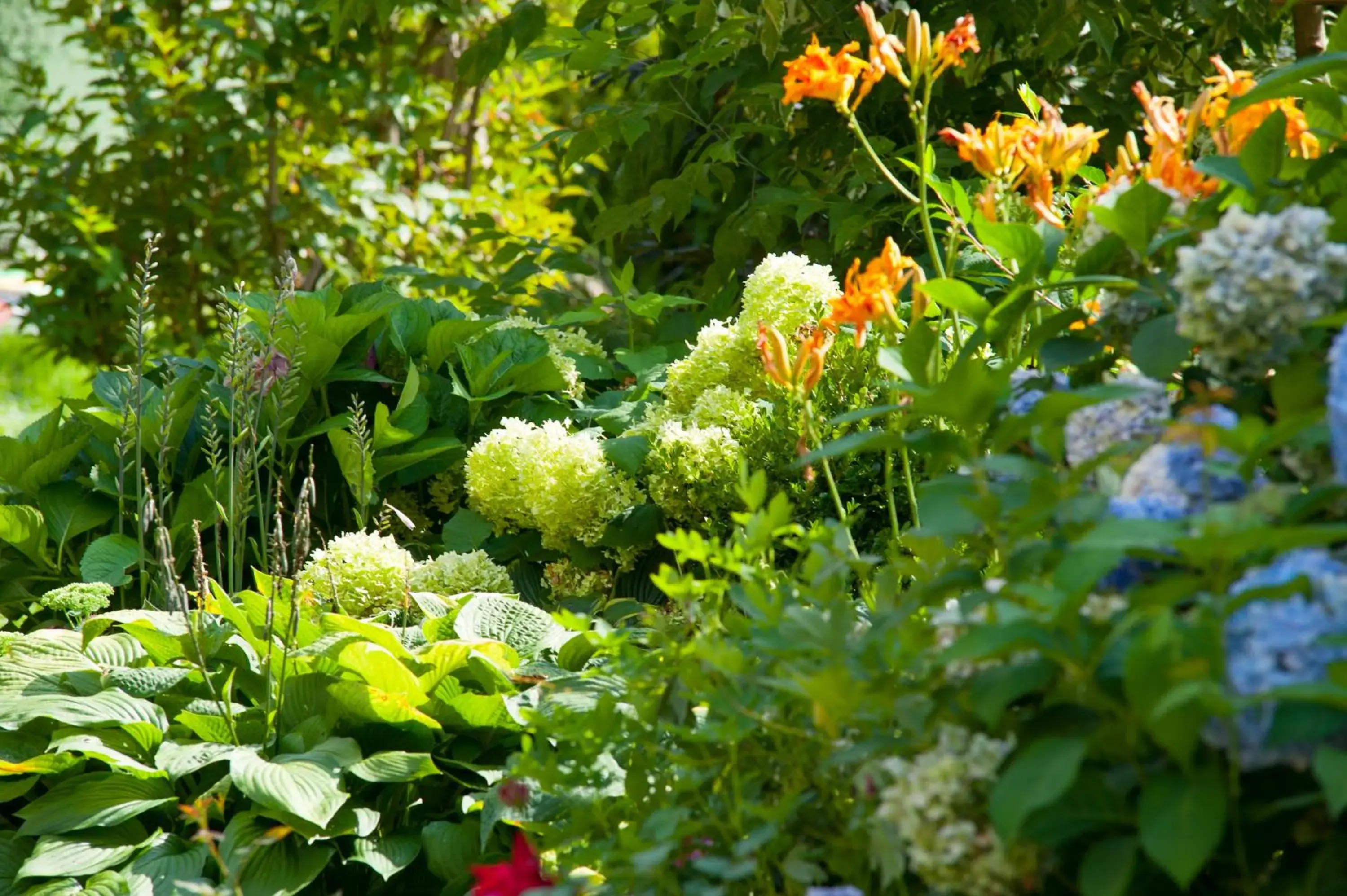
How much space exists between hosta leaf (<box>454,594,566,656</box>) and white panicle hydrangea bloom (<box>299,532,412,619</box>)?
253 millimetres

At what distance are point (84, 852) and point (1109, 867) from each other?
1.34 m

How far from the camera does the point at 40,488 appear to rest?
2.68m

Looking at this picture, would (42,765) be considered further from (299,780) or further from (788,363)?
(788,363)

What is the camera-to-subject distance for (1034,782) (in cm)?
83

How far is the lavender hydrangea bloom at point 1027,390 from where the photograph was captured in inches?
47.8

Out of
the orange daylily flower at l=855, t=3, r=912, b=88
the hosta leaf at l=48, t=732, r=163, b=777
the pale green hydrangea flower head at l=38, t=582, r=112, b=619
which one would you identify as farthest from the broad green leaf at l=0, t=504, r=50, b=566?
the orange daylily flower at l=855, t=3, r=912, b=88

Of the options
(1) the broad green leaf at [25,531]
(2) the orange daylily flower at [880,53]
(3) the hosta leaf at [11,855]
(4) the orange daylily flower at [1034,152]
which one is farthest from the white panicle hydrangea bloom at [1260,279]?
(1) the broad green leaf at [25,531]

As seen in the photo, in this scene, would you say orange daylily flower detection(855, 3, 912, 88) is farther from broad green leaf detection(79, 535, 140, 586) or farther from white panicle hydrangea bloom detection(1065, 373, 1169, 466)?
broad green leaf detection(79, 535, 140, 586)

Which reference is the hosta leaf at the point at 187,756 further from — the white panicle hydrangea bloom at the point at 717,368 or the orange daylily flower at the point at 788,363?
the white panicle hydrangea bloom at the point at 717,368

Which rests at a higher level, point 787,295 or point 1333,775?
point 787,295

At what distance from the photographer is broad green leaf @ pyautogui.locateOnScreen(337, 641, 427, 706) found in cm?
172

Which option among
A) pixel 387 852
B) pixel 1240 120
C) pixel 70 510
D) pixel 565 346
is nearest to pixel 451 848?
pixel 387 852

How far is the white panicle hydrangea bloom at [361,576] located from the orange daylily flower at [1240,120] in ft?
4.68

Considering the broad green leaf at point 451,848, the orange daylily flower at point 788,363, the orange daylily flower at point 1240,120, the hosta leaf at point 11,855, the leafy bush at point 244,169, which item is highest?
the leafy bush at point 244,169
